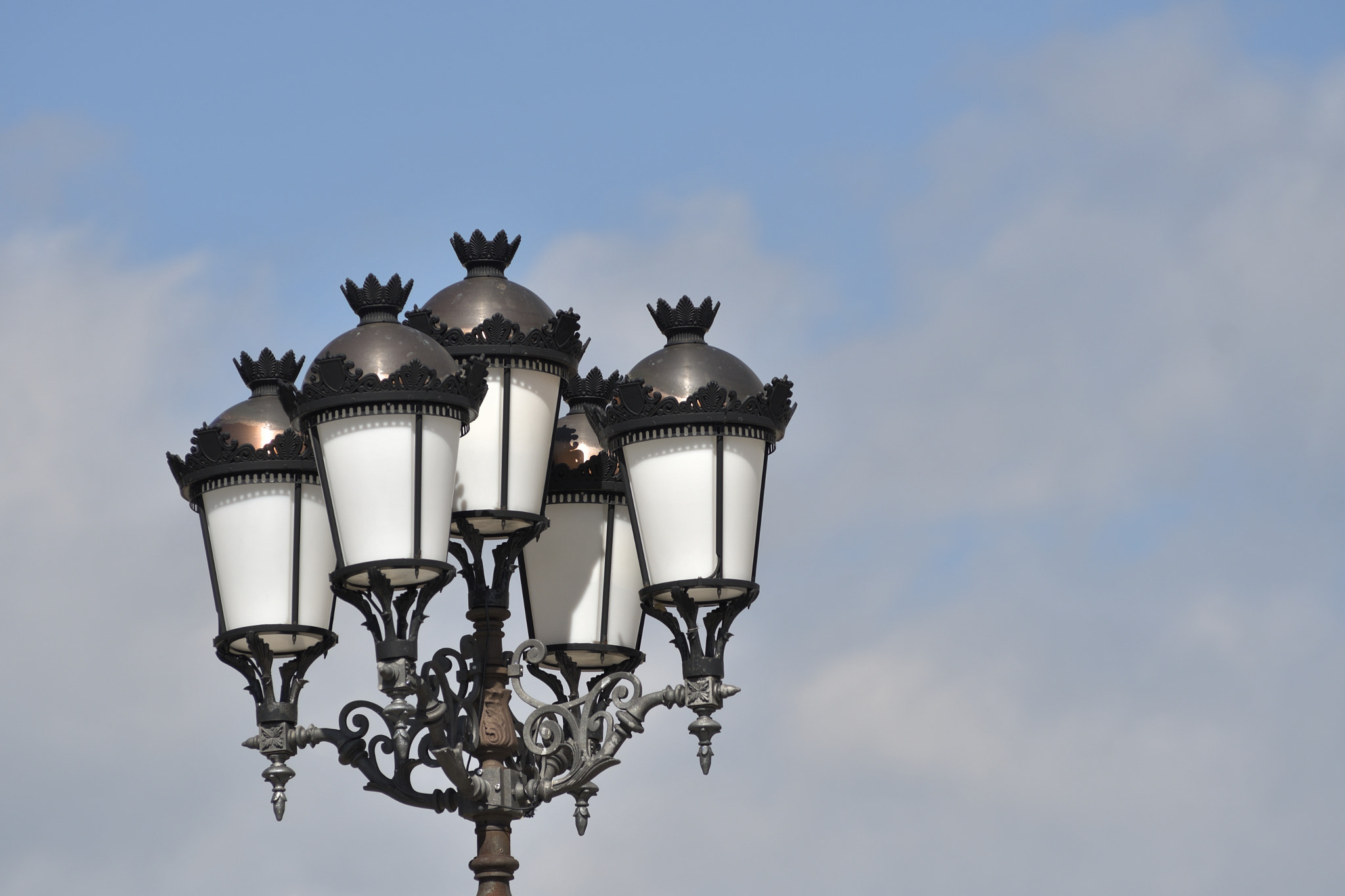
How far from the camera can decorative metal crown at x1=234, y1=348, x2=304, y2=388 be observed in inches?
413

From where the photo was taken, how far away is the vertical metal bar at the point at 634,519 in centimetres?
938

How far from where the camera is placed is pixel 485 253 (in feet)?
33.6

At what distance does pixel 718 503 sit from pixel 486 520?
43.6 inches

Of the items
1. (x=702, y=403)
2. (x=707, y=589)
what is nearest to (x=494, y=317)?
(x=702, y=403)

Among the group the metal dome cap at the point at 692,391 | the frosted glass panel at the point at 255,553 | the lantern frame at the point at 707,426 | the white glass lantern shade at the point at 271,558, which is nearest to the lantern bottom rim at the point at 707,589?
the lantern frame at the point at 707,426

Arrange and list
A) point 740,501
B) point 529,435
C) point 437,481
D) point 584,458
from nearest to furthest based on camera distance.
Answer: point 437,481 → point 740,501 → point 529,435 → point 584,458

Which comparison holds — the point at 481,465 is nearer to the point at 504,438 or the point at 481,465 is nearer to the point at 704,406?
the point at 504,438

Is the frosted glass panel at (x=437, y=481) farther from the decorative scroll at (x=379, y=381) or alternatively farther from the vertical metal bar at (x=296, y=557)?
the vertical metal bar at (x=296, y=557)

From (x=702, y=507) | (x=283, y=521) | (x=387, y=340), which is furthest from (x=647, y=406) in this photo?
(x=283, y=521)

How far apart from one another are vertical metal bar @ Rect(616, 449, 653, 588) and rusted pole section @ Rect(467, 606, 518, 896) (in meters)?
0.79

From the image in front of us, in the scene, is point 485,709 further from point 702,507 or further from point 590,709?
point 702,507

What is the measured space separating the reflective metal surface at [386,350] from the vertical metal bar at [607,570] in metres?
1.63

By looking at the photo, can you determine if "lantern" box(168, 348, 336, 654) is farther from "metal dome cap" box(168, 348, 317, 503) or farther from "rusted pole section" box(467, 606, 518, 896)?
"rusted pole section" box(467, 606, 518, 896)

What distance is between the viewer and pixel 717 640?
9266 millimetres
